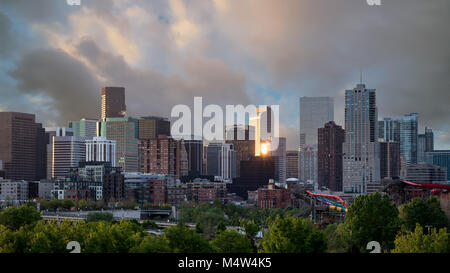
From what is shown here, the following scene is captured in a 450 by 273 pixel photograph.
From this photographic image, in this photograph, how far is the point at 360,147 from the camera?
60.4 m

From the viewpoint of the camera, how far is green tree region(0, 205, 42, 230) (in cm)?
1634

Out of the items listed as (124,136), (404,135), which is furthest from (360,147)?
(124,136)

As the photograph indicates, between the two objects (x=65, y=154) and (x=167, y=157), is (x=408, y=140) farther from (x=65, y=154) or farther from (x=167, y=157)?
(x=65, y=154)

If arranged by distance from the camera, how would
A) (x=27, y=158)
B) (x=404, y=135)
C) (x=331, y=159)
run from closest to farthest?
(x=27, y=158) → (x=404, y=135) → (x=331, y=159)

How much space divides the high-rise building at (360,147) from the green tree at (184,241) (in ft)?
165

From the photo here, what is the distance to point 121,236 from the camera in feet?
34.5

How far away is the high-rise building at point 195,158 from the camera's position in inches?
2103

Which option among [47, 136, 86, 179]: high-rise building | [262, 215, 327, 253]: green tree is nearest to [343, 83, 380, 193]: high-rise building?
[47, 136, 86, 179]: high-rise building

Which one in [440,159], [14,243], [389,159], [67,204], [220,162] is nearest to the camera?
[14,243]

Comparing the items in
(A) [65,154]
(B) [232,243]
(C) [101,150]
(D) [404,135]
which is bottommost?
(B) [232,243]

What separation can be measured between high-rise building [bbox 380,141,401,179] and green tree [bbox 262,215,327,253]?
5112cm

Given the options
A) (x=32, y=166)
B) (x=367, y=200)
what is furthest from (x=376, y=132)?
(x=367, y=200)

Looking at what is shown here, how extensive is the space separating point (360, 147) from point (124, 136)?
87.0 feet
